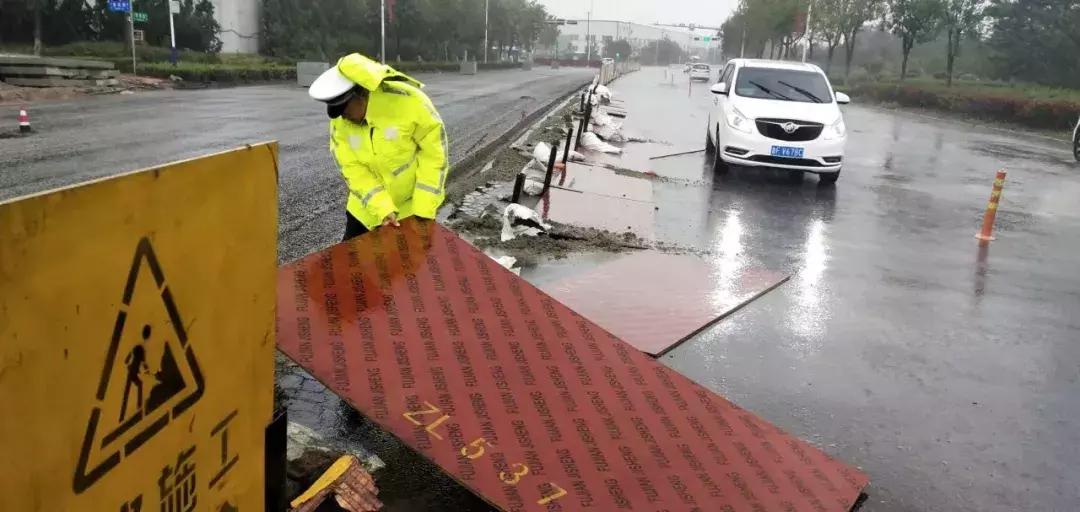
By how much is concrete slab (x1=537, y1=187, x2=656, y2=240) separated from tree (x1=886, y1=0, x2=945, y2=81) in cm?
3702

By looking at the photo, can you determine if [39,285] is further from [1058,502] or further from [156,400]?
[1058,502]

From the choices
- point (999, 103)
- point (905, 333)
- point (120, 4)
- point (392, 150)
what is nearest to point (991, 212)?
point (905, 333)

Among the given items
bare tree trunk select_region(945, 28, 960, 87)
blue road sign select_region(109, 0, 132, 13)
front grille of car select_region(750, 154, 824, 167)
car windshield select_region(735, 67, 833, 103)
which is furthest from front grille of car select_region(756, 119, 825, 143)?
bare tree trunk select_region(945, 28, 960, 87)

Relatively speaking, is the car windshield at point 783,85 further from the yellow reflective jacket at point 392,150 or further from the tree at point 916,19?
the tree at point 916,19

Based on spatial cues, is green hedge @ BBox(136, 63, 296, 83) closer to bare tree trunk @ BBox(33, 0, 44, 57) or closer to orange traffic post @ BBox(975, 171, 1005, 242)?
bare tree trunk @ BBox(33, 0, 44, 57)

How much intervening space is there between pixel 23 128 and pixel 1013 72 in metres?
51.8

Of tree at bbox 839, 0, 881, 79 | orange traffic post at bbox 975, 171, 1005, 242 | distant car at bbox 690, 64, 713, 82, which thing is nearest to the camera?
orange traffic post at bbox 975, 171, 1005, 242

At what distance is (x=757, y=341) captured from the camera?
5.30 m

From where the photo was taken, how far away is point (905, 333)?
5.66 metres

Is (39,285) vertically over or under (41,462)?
over

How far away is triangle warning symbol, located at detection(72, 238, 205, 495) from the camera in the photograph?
1.35 metres

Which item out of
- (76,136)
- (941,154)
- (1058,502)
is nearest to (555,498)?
(1058,502)

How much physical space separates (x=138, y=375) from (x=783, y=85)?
12516 mm

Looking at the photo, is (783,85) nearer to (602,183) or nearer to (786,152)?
(786,152)
